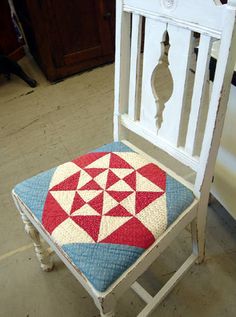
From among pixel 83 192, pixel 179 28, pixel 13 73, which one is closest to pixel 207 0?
pixel 179 28

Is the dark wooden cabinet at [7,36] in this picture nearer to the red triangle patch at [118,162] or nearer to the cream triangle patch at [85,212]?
the red triangle patch at [118,162]

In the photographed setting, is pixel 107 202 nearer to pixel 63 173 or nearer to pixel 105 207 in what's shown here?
pixel 105 207

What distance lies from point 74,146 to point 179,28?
3.48 ft

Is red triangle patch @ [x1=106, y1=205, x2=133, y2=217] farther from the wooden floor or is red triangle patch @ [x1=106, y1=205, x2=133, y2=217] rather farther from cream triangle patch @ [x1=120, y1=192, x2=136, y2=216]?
the wooden floor

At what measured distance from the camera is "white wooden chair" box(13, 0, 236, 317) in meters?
0.66

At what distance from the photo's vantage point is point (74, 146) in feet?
5.45

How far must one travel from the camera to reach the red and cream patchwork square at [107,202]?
73cm

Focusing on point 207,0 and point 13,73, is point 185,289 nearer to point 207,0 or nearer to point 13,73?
point 207,0

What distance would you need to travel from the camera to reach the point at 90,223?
74 cm

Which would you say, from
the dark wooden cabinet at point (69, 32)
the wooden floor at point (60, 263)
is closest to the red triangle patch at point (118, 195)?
the wooden floor at point (60, 263)

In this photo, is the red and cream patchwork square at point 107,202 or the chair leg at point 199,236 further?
the chair leg at point 199,236

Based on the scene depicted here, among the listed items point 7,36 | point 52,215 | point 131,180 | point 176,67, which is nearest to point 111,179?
point 131,180

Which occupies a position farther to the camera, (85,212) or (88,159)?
(88,159)

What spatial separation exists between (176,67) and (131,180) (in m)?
0.31
